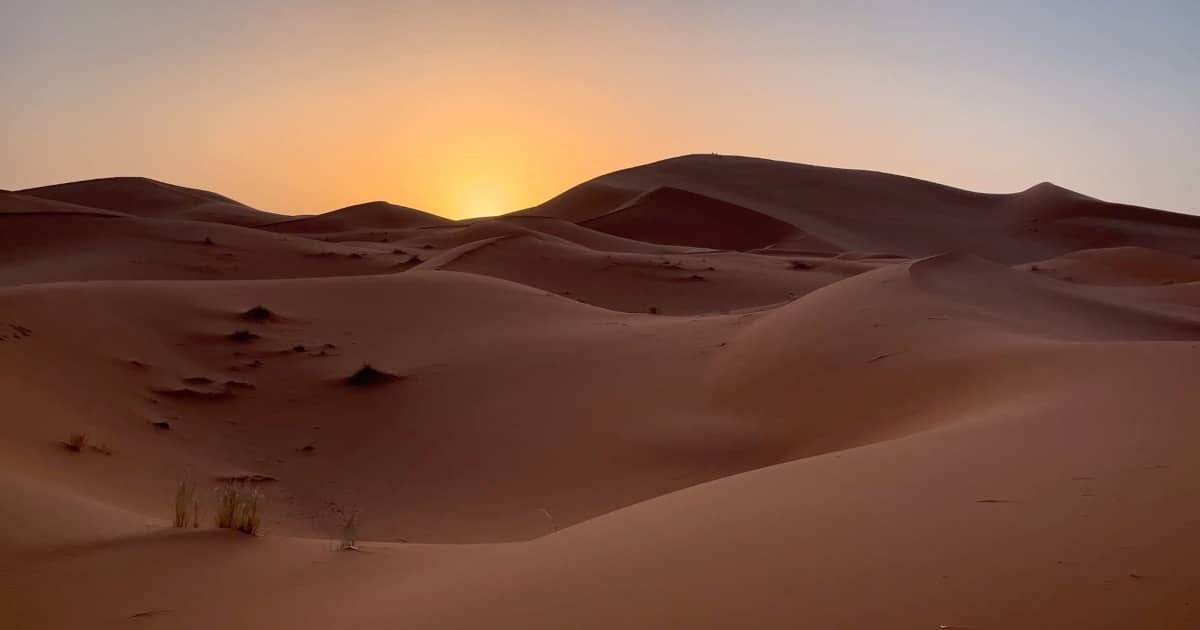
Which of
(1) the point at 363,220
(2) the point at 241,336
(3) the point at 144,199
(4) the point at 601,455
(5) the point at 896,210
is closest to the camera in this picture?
(4) the point at 601,455

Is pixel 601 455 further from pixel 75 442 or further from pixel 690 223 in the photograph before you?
pixel 690 223

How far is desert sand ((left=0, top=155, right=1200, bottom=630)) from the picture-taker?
2.46m

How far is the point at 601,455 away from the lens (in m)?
6.55

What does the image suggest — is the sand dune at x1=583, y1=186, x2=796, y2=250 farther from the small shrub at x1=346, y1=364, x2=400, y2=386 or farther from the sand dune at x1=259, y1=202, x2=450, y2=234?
the small shrub at x1=346, y1=364, x2=400, y2=386

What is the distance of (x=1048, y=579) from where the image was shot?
225 centimetres

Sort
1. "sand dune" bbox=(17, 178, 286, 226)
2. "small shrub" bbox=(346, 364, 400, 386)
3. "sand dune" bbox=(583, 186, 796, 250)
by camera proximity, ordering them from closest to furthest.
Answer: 1. "small shrub" bbox=(346, 364, 400, 386)
2. "sand dune" bbox=(583, 186, 796, 250)
3. "sand dune" bbox=(17, 178, 286, 226)

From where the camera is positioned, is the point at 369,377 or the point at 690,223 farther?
the point at 690,223

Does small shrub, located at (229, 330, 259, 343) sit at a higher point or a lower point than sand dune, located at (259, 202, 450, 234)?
lower

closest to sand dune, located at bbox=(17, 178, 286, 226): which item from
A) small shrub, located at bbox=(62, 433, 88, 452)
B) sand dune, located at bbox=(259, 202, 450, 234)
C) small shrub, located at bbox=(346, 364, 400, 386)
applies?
sand dune, located at bbox=(259, 202, 450, 234)

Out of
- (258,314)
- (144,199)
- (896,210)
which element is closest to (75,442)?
(258,314)

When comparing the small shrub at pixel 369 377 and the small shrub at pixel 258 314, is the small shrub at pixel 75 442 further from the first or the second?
the small shrub at pixel 258 314

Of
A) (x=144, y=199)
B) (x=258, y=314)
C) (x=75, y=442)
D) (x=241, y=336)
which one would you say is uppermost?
(x=144, y=199)

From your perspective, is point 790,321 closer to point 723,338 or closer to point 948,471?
point 723,338

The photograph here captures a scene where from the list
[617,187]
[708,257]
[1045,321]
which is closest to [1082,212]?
[617,187]
